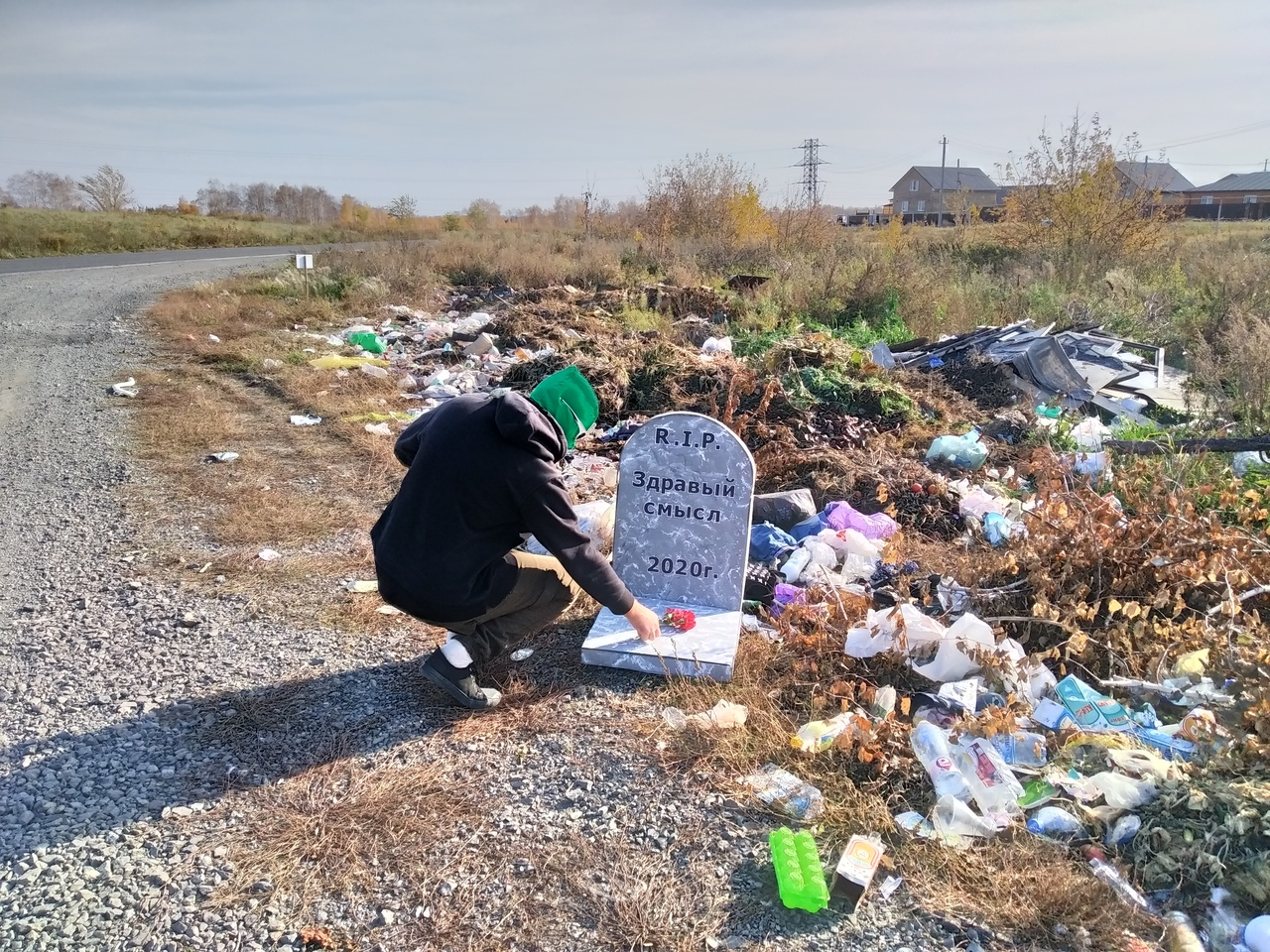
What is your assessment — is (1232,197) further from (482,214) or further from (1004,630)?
(1004,630)

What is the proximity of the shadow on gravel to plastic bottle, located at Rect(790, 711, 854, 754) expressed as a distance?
129 centimetres

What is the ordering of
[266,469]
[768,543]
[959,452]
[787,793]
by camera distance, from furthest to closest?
[266,469]
[959,452]
[768,543]
[787,793]

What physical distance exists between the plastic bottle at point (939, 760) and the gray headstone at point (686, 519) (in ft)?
3.14

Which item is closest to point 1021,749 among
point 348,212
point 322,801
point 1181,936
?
point 1181,936

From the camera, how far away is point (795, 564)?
13.9 ft

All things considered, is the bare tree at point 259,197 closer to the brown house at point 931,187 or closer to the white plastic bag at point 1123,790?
the brown house at point 931,187

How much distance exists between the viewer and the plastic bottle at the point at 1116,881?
2.27m

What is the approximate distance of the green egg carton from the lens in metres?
2.29

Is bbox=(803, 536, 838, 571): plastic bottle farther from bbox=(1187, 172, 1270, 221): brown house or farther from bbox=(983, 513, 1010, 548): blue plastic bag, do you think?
bbox=(1187, 172, 1270, 221): brown house

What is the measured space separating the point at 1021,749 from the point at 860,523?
2001 millimetres

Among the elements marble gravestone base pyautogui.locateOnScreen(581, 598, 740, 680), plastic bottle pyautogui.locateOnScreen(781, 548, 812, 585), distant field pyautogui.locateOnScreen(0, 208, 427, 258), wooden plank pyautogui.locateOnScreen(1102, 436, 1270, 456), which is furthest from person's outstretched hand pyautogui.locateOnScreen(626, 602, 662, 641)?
distant field pyautogui.locateOnScreen(0, 208, 427, 258)

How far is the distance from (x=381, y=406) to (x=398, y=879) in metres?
6.26

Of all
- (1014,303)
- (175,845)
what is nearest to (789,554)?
(175,845)

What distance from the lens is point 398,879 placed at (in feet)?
7.79
